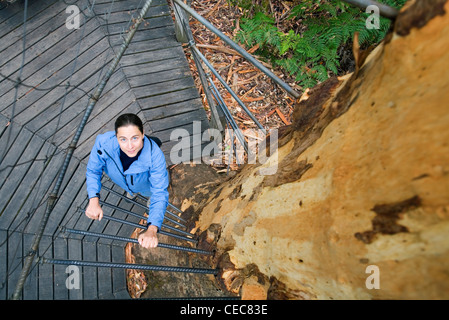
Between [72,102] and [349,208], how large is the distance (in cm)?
352

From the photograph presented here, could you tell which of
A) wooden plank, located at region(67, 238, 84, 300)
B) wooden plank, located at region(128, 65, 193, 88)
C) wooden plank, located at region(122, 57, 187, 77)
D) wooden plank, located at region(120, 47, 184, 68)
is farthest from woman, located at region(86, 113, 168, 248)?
wooden plank, located at region(120, 47, 184, 68)

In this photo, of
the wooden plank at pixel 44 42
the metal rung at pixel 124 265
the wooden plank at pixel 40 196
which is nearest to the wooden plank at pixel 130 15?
the wooden plank at pixel 44 42

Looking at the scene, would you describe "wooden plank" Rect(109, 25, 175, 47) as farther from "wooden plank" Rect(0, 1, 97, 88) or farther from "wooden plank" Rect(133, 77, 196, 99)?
"wooden plank" Rect(133, 77, 196, 99)

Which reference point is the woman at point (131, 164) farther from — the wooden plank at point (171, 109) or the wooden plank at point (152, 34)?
the wooden plank at point (152, 34)

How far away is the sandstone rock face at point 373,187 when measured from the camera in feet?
2.29

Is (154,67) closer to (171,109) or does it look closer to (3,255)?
(171,109)

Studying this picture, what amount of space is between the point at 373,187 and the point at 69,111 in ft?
11.6

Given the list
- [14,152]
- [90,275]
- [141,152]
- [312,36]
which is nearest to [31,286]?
[90,275]

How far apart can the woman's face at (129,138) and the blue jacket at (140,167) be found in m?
0.14

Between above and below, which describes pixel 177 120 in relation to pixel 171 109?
below

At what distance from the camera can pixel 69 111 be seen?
3436 mm

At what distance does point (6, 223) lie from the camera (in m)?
3.07

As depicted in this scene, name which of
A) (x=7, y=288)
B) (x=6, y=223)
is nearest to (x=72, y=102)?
(x=6, y=223)
